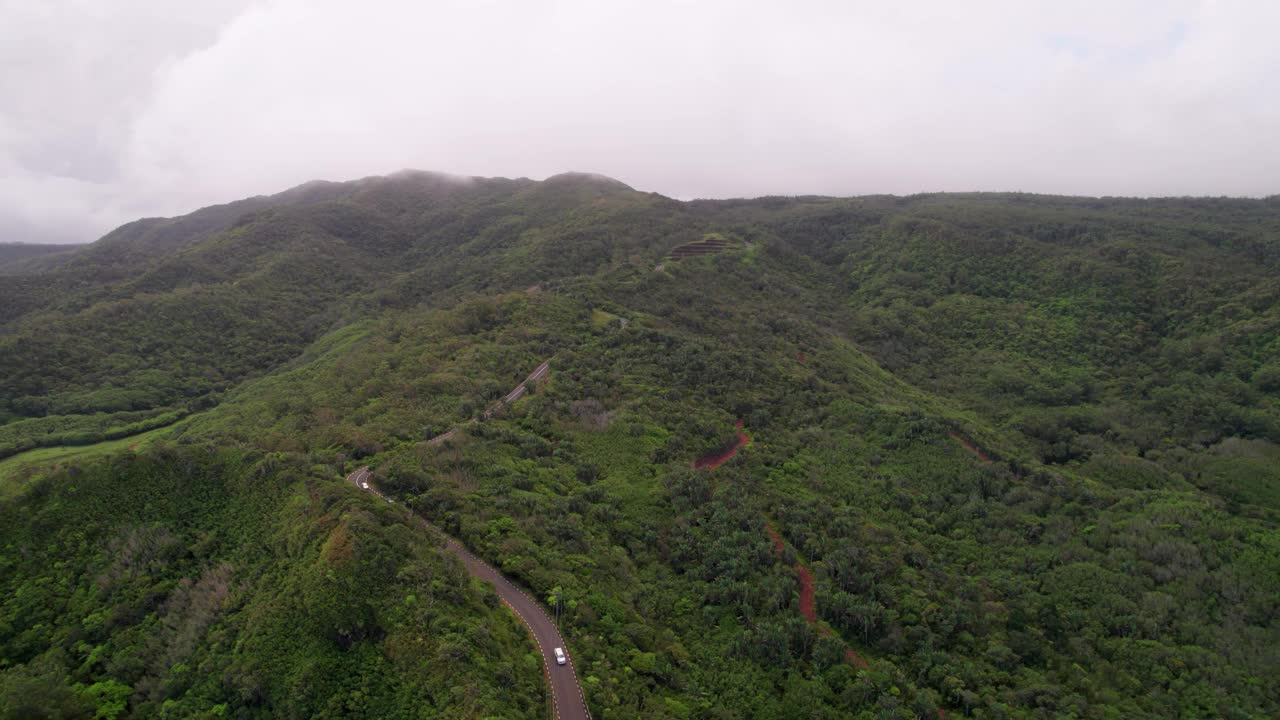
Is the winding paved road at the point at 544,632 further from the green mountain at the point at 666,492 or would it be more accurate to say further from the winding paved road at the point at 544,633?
the green mountain at the point at 666,492

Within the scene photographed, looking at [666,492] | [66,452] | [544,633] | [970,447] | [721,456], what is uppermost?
[66,452]

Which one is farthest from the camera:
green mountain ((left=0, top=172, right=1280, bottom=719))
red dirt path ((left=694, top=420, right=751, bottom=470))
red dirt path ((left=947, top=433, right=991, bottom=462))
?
red dirt path ((left=947, top=433, right=991, bottom=462))

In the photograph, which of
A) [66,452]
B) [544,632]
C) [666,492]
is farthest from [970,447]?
[66,452]

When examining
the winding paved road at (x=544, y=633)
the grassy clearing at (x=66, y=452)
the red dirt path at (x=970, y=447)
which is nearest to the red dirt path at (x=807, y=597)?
the winding paved road at (x=544, y=633)

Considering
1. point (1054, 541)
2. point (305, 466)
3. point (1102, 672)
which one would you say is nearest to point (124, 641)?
point (305, 466)

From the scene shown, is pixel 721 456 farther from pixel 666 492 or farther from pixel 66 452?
pixel 66 452

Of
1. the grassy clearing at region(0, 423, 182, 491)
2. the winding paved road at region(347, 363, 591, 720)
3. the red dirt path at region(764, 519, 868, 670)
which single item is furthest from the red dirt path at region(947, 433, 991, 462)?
the grassy clearing at region(0, 423, 182, 491)

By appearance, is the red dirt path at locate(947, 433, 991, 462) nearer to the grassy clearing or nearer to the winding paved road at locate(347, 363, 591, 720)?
the winding paved road at locate(347, 363, 591, 720)
